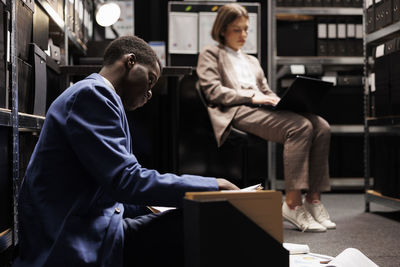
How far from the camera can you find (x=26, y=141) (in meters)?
1.88

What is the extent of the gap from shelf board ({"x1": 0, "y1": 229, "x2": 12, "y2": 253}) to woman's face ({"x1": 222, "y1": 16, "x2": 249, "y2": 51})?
1629mm

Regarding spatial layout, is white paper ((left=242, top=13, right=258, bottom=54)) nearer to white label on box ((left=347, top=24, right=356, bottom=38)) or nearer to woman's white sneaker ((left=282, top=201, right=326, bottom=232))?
white label on box ((left=347, top=24, right=356, bottom=38))

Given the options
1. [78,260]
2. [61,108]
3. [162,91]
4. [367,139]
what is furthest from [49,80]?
[367,139]

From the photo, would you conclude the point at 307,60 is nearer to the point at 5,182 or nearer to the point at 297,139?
the point at 297,139

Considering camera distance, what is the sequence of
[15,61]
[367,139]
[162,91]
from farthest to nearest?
[367,139] < [162,91] < [15,61]

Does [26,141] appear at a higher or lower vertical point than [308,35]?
lower

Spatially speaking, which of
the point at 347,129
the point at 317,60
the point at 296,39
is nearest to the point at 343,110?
the point at 347,129

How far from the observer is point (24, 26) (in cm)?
170

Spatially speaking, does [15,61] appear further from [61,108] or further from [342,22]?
[342,22]

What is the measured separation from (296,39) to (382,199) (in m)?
1.65

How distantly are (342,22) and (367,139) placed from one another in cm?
129

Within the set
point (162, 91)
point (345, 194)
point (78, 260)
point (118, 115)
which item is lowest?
point (345, 194)

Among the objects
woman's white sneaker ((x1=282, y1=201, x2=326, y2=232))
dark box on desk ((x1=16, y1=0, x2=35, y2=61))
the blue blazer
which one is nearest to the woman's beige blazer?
woman's white sneaker ((x1=282, y1=201, x2=326, y2=232))

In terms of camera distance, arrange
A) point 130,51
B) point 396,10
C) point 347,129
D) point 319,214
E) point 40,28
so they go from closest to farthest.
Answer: point 130,51 < point 40,28 < point 319,214 < point 396,10 < point 347,129
